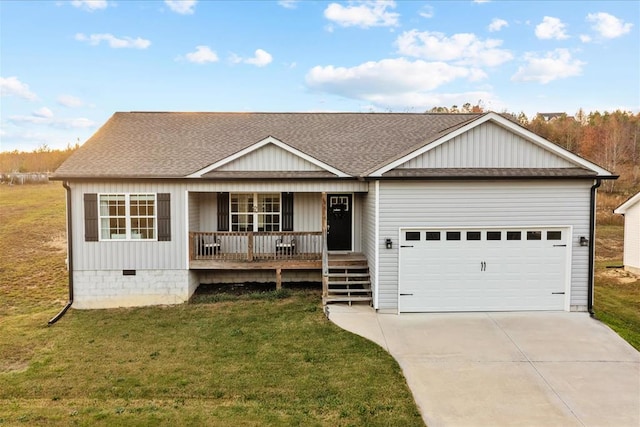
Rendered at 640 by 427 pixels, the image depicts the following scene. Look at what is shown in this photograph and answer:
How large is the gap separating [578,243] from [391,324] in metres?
5.19

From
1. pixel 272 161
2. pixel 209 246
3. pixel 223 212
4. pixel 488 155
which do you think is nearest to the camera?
pixel 488 155

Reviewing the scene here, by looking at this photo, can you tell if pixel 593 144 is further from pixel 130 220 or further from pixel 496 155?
pixel 130 220

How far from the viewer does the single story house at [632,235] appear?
1642 centimetres

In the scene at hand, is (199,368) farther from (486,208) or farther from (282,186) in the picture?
(486,208)

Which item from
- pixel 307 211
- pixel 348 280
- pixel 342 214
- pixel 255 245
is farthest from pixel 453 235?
pixel 255 245

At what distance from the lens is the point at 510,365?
712cm

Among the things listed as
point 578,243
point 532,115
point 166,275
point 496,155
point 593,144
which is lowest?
point 166,275

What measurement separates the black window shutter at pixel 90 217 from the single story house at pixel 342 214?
0.03 m

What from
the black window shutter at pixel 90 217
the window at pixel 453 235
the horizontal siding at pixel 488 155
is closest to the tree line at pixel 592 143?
the horizontal siding at pixel 488 155

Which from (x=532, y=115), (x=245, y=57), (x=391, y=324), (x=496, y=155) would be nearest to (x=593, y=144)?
(x=532, y=115)

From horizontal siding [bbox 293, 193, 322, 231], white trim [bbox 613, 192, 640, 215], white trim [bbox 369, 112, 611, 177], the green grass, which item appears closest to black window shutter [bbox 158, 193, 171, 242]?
the green grass

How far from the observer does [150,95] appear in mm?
25547

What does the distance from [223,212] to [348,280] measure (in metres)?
4.56

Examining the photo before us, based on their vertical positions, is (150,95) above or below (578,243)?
above
